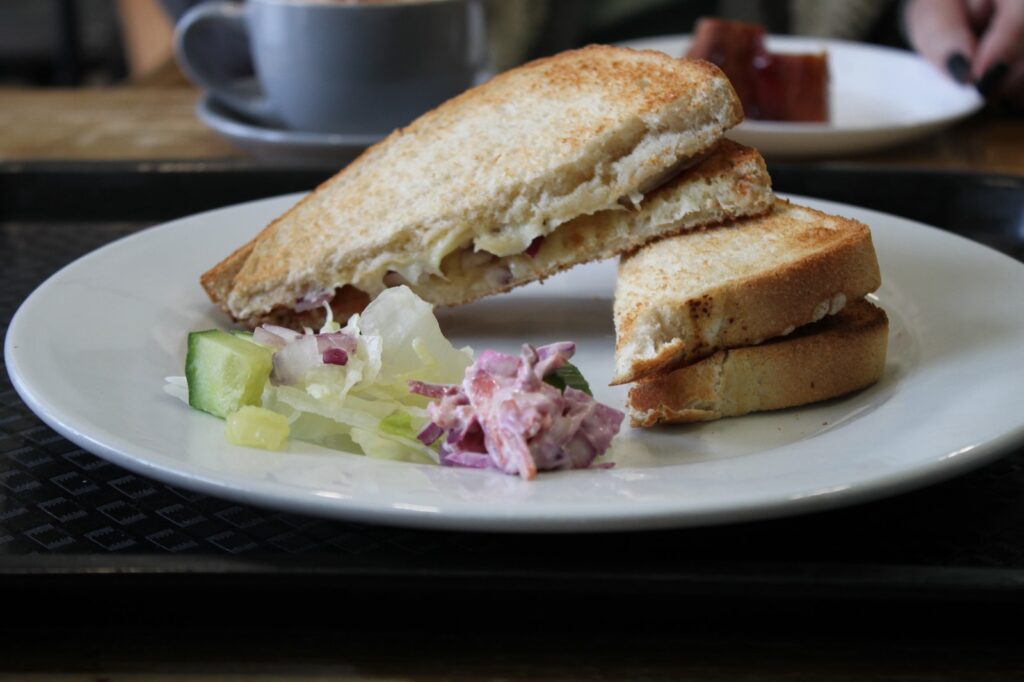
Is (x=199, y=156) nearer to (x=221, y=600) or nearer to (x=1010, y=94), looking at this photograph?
(x=221, y=600)

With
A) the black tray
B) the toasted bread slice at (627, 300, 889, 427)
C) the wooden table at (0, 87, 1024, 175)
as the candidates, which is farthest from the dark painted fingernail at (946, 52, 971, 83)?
the black tray

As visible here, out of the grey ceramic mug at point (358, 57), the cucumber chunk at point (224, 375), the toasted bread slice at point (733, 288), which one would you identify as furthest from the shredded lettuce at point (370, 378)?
the grey ceramic mug at point (358, 57)

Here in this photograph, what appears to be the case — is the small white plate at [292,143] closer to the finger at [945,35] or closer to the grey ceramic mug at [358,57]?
the grey ceramic mug at [358,57]

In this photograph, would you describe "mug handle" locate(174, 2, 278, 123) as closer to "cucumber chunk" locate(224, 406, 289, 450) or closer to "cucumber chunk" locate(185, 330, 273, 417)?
"cucumber chunk" locate(185, 330, 273, 417)

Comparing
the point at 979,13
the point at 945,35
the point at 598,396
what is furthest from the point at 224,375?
the point at 979,13

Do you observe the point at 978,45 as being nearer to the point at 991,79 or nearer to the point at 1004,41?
the point at 1004,41

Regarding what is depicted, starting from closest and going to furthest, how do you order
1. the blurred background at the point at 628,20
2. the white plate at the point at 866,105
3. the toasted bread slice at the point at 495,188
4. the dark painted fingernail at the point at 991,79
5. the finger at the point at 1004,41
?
the toasted bread slice at the point at 495,188 < the white plate at the point at 866,105 < the dark painted fingernail at the point at 991,79 < the finger at the point at 1004,41 < the blurred background at the point at 628,20
